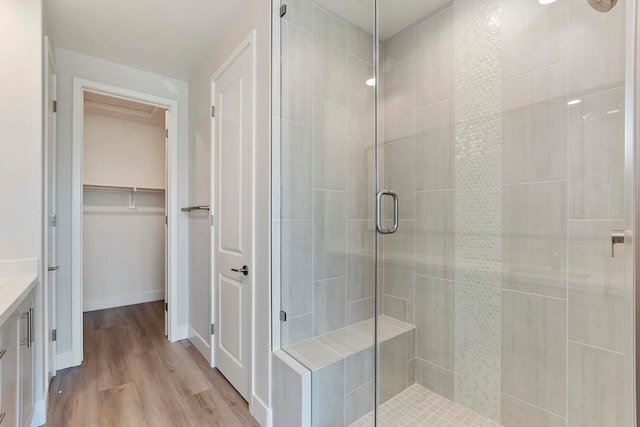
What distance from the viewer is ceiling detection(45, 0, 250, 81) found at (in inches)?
75.3

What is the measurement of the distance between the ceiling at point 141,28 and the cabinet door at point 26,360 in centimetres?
184

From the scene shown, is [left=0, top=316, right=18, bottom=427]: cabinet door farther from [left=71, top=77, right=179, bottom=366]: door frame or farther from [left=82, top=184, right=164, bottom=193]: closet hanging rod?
[left=82, top=184, right=164, bottom=193]: closet hanging rod

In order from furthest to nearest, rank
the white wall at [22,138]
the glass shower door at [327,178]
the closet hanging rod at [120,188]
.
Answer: the closet hanging rod at [120,188]
the glass shower door at [327,178]
the white wall at [22,138]

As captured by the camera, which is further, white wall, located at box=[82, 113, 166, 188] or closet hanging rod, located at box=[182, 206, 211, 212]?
white wall, located at box=[82, 113, 166, 188]

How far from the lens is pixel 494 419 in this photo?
165cm

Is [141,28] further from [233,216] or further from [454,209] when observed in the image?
[454,209]

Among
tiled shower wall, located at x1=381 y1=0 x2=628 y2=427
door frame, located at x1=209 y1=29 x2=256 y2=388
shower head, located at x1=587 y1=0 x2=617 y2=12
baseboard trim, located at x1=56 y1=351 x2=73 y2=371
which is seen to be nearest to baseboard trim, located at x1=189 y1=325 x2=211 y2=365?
door frame, located at x1=209 y1=29 x2=256 y2=388

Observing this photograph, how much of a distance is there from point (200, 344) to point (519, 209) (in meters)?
2.66

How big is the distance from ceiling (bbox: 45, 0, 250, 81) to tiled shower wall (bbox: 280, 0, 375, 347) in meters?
0.63

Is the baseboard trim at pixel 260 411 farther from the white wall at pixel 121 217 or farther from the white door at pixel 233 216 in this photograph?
the white wall at pixel 121 217

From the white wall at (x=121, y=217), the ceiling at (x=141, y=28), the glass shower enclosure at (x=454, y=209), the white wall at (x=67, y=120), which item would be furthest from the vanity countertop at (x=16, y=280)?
the white wall at (x=121, y=217)

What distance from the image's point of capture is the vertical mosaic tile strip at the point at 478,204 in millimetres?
1685

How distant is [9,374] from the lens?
1.18 meters

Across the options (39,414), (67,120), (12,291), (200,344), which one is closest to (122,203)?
(67,120)
